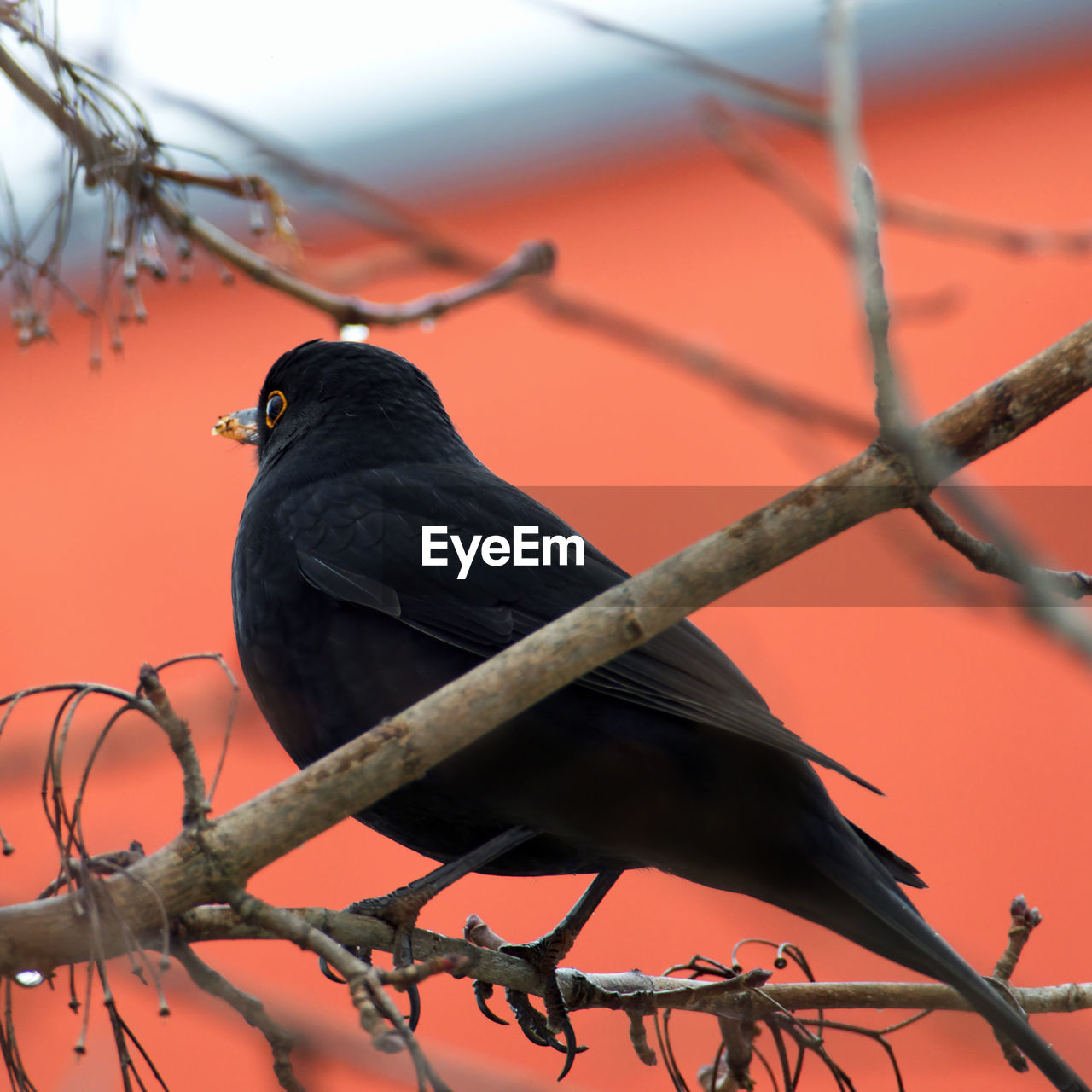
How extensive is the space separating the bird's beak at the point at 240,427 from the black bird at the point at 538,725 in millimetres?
653

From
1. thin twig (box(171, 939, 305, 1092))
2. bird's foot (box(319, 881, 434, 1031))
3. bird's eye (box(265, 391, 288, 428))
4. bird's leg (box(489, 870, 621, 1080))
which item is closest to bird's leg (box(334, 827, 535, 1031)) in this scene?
bird's foot (box(319, 881, 434, 1031))

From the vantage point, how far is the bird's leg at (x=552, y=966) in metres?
2.41

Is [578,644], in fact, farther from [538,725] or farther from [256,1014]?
[538,725]

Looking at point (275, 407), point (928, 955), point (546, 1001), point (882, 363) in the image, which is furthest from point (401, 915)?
point (275, 407)

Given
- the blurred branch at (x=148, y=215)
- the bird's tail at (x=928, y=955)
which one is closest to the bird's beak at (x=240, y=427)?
the blurred branch at (x=148, y=215)

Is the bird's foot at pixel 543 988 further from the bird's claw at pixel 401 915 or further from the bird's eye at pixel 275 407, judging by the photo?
the bird's eye at pixel 275 407

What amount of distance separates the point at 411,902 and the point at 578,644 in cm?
76

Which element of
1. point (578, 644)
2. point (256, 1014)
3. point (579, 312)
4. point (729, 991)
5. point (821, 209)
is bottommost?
point (256, 1014)

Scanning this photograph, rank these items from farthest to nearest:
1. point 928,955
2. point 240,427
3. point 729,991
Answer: point 240,427 < point 729,991 < point 928,955

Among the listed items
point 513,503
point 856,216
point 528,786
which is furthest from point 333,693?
point 856,216

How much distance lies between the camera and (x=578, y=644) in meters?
1.55

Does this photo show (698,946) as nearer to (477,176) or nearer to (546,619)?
(546,619)

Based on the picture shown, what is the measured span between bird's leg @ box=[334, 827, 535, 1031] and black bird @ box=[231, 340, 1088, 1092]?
0.6 inches

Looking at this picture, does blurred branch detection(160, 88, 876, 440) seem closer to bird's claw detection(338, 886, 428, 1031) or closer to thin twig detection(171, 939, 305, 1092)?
thin twig detection(171, 939, 305, 1092)
